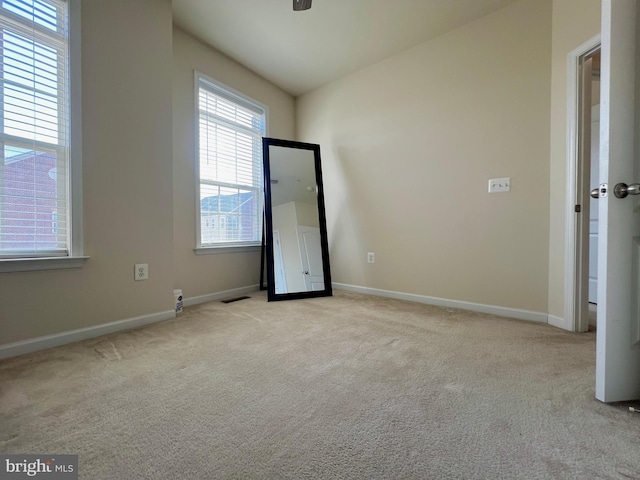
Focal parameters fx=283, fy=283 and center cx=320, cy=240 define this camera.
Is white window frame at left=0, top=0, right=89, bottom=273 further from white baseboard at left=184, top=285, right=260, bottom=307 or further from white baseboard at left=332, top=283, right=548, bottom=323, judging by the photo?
white baseboard at left=332, top=283, right=548, bottom=323

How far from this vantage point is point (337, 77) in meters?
3.62

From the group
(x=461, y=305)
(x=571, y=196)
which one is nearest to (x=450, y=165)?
(x=571, y=196)

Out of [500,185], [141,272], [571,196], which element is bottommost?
[141,272]

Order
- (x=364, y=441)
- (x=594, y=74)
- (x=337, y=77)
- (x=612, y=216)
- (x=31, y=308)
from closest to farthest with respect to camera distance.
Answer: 1. (x=364, y=441)
2. (x=612, y=216)
3. (x=31, y=308)
4. (x=594, y=74)
5. (x=337, y=77)

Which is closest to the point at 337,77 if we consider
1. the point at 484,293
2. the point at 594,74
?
the point at 594,74

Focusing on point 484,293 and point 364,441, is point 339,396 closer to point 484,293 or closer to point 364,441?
point 364,441

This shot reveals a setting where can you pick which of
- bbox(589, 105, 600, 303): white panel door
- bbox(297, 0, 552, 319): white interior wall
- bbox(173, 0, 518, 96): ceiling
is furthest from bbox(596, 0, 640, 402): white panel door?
bbox(589, 105, 600, 303): white panel door

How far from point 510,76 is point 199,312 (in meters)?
3.52

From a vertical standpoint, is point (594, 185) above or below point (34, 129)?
below

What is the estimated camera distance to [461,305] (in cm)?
277

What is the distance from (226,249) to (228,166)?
97cm

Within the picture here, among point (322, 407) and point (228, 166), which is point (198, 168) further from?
point (322, 407)

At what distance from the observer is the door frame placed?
2102mm

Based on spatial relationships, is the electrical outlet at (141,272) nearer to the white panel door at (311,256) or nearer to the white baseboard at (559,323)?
the white panel door at (311,256)
